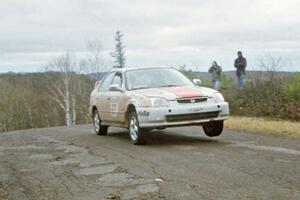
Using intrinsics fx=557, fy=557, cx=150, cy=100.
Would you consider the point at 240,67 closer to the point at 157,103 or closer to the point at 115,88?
the point at 115,88

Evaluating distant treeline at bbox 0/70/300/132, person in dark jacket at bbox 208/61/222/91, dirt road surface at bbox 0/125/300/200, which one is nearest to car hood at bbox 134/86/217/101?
dirt road surface at bbox 0/125/300/200

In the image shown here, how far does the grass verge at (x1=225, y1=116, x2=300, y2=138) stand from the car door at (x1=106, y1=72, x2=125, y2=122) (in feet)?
12.3

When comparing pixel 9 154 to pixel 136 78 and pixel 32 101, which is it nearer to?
pixel 136 78

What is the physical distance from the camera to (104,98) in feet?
42.3

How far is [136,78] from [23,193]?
546 centimetres

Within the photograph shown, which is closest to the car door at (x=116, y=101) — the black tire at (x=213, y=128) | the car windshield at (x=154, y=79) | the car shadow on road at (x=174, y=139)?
the car windshield at (x=154, y=79)

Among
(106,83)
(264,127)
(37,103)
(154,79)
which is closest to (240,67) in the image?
(264,127)

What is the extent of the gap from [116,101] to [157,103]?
1.75 m

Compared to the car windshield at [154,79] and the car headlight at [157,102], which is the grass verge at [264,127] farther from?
the car headlight at [157,102]

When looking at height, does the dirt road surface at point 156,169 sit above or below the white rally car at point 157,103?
below

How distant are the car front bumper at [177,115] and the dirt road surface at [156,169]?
46 centimetres

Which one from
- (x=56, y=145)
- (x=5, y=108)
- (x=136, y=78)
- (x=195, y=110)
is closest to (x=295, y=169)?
(x=195, y=110)

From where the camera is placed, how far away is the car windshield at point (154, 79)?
1153 centimetres

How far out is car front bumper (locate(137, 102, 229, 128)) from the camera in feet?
33.8
